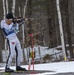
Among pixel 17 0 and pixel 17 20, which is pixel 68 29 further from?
pixel 17 20

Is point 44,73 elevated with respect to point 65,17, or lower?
lower

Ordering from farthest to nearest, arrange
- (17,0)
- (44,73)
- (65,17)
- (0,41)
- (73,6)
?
(73,6) → (0,41) → (17,0) → (65,17) → (44,73)

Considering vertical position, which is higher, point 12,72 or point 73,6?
point 73,6

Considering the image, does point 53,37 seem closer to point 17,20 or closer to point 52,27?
point 52,27

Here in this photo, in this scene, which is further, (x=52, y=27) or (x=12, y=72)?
(x=52, y=27)

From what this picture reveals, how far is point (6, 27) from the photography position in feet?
31.5

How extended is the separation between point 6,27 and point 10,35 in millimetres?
252

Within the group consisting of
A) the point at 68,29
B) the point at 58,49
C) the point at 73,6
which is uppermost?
the point at 73,6

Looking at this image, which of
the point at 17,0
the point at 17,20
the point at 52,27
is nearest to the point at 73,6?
the point at 52,27

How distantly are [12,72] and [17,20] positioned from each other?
149 centimetres

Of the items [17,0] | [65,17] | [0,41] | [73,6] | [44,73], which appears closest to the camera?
[44,73]

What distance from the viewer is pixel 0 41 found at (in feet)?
77.8

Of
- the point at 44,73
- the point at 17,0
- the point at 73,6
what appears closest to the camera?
the point at 44,73

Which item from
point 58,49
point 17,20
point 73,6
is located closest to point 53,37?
point 58,49
